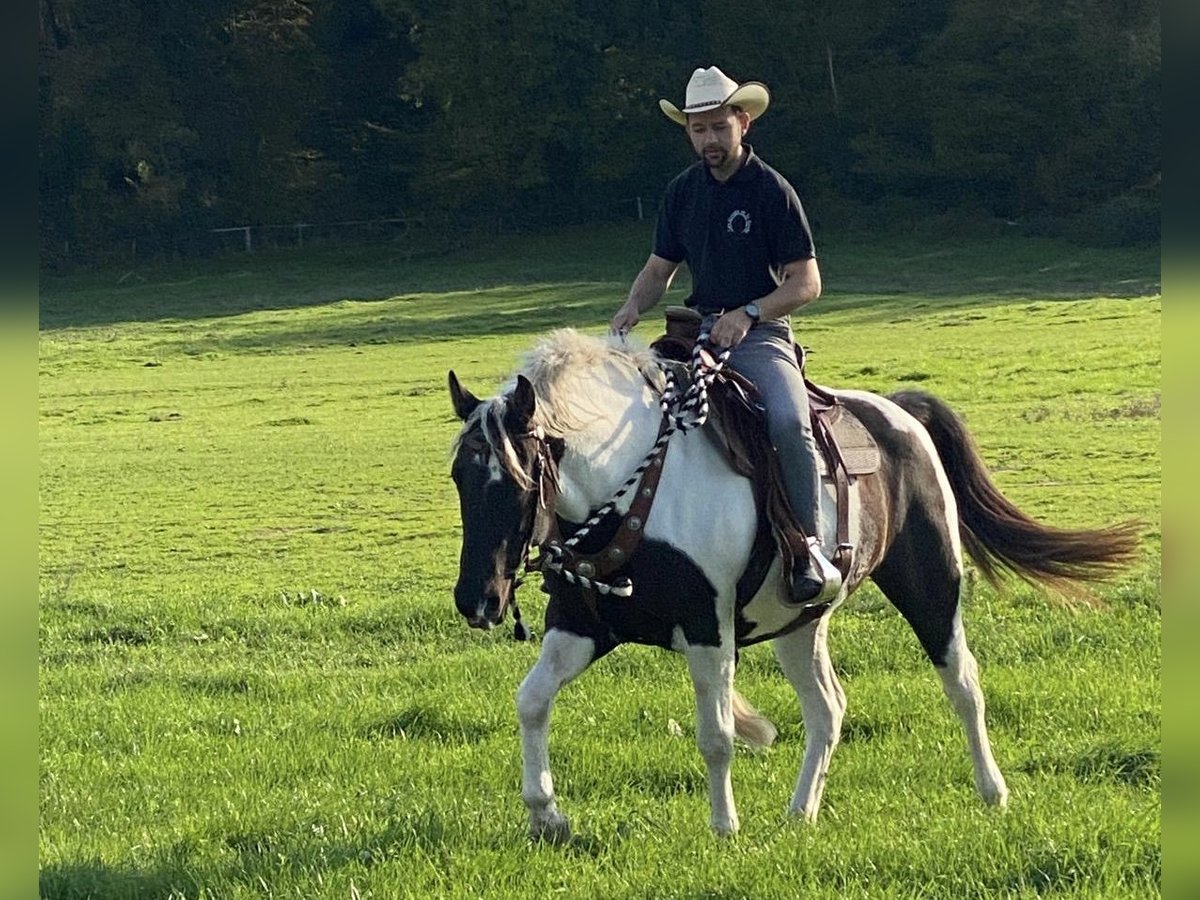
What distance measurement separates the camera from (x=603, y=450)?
237 inches

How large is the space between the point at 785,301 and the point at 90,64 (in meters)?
52.1

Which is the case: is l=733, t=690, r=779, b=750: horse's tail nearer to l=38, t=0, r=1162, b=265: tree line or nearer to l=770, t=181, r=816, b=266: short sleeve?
l=770, t=181, r=816, b=266: short sleeve

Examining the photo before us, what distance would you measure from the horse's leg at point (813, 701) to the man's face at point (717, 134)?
1.90 m

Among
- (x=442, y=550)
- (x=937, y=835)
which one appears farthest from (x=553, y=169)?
(x=937, y=835)

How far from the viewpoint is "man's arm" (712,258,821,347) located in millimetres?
6258

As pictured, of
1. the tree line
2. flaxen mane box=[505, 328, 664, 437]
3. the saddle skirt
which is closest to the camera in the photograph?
flaxen mane box=[505, 328, 664, 437]

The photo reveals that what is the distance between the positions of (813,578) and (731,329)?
1.01m

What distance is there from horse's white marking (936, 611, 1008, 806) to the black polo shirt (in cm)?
177

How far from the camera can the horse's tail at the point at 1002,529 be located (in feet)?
24.8

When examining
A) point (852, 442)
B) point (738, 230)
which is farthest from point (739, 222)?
point (852, 442)

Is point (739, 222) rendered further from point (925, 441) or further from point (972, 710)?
point (972, 710)

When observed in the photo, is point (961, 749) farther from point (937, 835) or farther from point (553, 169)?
point (553, 169)

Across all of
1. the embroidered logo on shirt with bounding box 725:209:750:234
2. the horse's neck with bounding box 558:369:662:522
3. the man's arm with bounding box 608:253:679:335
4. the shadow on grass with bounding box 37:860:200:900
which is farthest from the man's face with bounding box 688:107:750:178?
the shadow on grass with bounding box 37:860:200:900

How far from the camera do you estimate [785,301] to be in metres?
6.32
